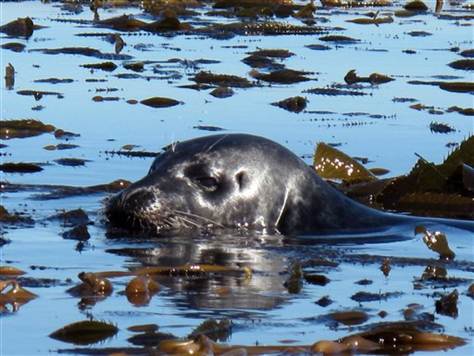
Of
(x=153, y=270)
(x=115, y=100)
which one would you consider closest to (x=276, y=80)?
(x=115, y=100)

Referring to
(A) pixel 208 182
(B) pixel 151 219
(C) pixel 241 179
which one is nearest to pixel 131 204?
(B) pixel 151 219

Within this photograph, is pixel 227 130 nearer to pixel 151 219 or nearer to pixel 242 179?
pixel 242 179

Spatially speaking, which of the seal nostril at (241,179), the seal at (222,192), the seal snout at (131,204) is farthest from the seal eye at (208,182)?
the seal snout at (131,204)

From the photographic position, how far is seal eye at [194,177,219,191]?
782cm

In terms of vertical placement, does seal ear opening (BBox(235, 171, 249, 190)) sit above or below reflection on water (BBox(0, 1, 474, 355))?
above

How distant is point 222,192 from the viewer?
7.82 metres

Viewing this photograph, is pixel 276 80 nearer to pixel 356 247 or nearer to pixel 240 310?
pixel 356 247

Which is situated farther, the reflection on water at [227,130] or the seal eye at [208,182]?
the seal eye at [208,182]

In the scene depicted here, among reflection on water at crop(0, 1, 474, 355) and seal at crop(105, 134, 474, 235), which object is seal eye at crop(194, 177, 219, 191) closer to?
seal at crop(105, 134, 474, 235)

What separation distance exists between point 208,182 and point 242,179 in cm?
17

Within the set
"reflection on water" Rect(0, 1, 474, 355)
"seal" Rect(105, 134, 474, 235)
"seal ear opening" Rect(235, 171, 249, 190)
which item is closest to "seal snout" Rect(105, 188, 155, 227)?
"seal" Rect(105, 134, 474, 235)

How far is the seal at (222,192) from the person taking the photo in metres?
7.73

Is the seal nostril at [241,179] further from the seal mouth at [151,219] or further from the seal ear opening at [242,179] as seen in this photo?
the seal mouth at [151,219]

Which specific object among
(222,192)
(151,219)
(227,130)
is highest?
(222,192)
